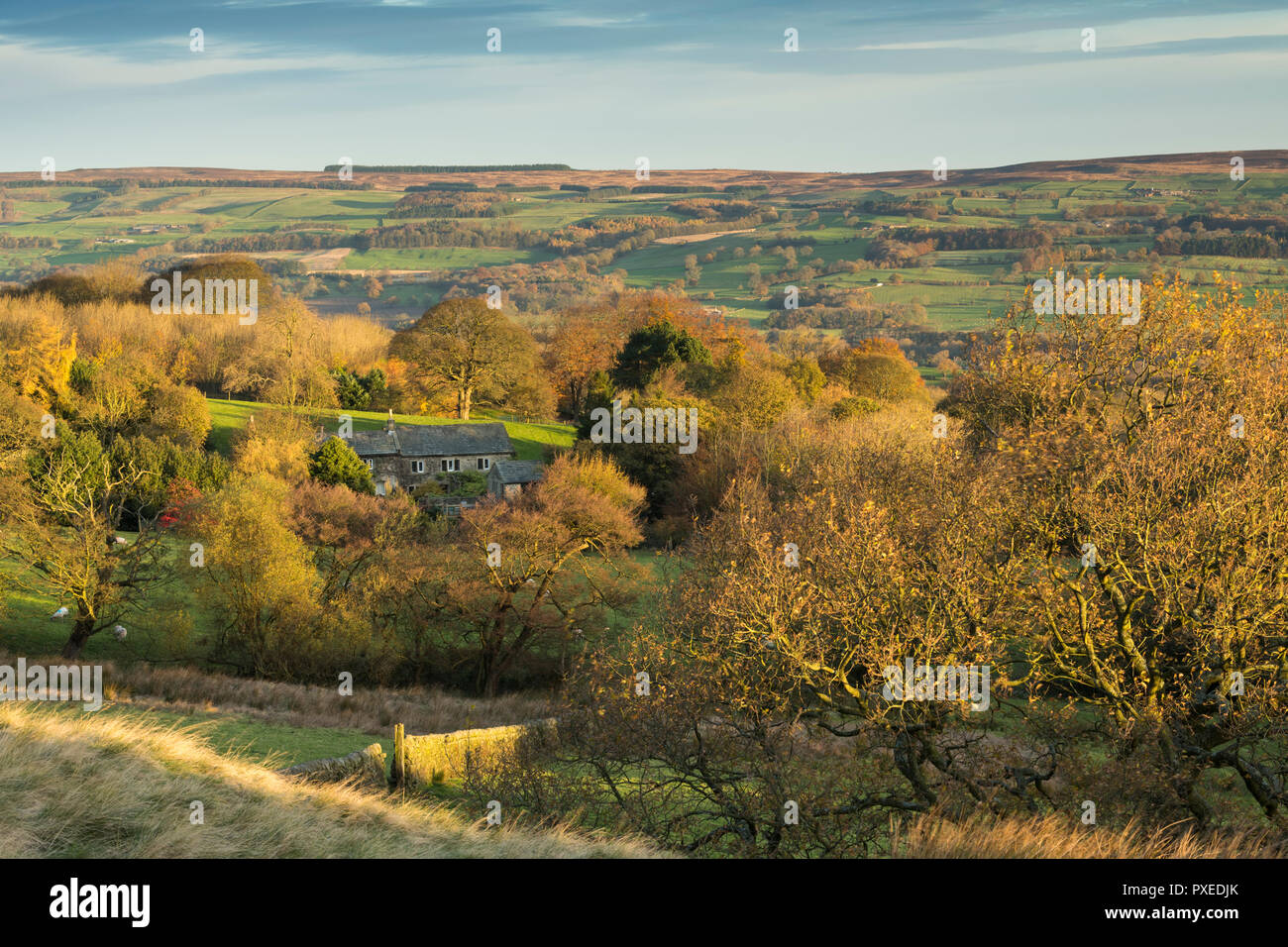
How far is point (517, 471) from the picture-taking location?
214ft

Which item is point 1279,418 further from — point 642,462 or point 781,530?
point 642,462

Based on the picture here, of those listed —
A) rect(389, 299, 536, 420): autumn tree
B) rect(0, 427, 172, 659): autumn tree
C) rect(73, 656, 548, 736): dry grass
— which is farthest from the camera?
rect(389, 299, 536, 420): autumn tree

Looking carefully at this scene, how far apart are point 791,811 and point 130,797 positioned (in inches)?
357

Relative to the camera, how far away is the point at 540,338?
110 meters

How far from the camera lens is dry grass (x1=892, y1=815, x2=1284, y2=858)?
10.9 meters

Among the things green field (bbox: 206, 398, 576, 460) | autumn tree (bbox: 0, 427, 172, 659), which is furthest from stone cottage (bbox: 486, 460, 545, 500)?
autumn tree (bbox: 0, 427, 172, 659)

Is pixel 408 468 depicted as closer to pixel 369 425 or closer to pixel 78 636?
pixel 369 425

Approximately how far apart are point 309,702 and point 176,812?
20624mm

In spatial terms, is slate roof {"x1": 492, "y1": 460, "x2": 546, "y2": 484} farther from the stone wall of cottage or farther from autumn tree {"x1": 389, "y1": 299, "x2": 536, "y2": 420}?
autumn tree {"x1": 389, "y1": 299, "x2": 536, "y2": 420}

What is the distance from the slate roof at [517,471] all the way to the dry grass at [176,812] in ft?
161

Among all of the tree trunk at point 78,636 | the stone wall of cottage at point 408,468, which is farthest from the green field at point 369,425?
the tree trunk at point 78,636

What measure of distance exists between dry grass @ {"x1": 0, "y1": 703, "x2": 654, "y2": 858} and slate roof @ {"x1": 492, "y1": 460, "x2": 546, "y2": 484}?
161 ft

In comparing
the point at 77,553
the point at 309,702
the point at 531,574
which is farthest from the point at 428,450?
the point at 309,702

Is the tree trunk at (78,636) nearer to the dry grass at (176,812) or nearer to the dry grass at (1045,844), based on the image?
the dry grass at (176,812)
